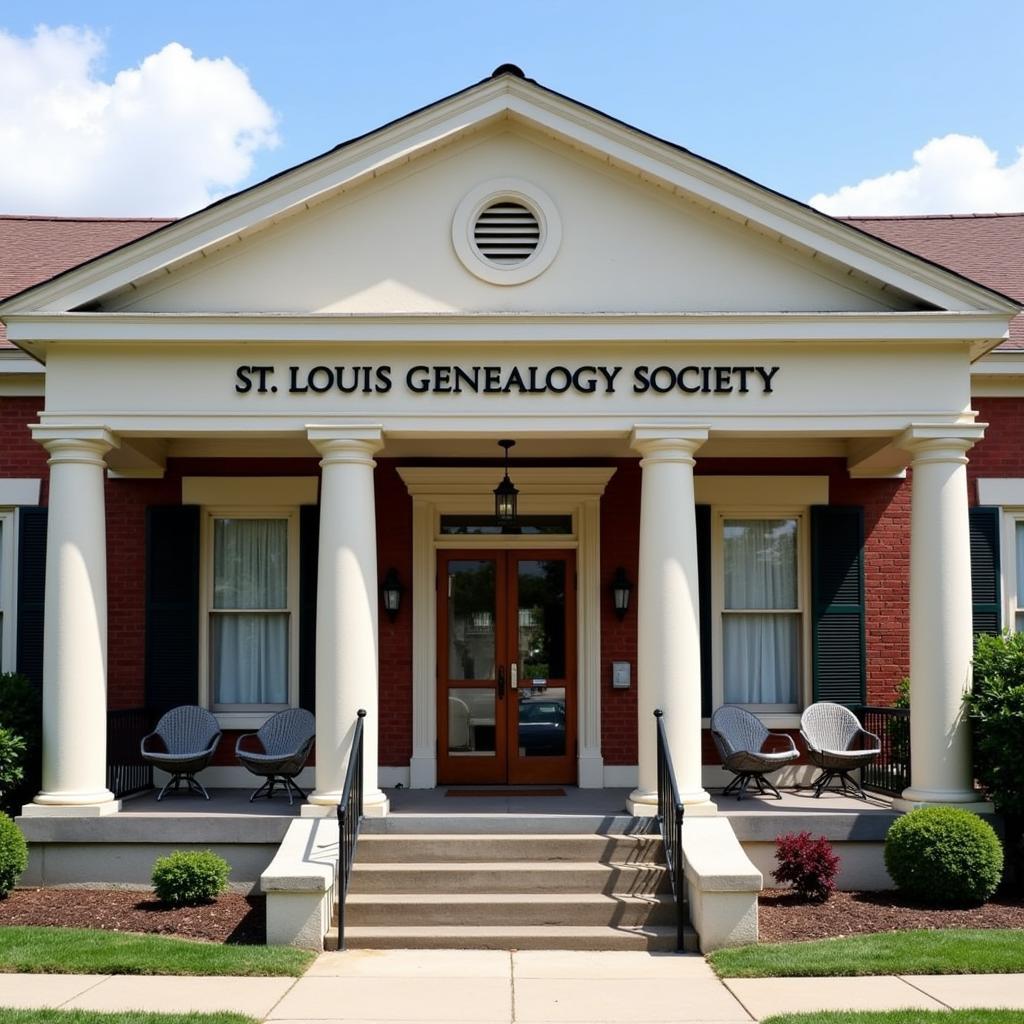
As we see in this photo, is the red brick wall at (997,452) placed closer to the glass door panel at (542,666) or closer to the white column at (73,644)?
the glass door panel at (542,666)

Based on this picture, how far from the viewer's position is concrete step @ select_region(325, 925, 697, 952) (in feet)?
30.9

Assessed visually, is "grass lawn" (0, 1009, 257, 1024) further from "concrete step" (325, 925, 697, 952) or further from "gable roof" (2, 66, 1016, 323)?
"gable roof" (2, 66, 1016, 323)

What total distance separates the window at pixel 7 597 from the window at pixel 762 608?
25.4 feet

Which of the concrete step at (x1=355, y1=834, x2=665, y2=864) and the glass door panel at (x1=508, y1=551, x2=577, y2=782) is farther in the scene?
the glass door panel at (x1=508, y1=551, x2=577, y2=782)

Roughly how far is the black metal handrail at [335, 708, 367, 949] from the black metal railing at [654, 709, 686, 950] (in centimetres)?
252

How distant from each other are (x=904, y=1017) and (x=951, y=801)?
4005 mm

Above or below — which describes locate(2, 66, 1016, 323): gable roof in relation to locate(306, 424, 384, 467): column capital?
above

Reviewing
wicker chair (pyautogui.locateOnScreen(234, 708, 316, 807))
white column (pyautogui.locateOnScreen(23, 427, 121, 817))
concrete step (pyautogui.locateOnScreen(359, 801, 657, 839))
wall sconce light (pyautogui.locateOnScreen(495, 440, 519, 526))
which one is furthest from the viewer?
wall sconce light (pyautogui.locateOnScreen(495, 440, 519, 526))

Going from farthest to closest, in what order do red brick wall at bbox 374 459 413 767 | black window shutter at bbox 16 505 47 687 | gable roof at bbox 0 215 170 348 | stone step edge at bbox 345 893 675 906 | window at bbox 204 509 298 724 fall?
gable roof at bbox 0 215 170 348 < window at bbox 204 509 298 724 < red brick wall at bbox 374 459 413 767 < black window shutter at bbox 16 505 47 687 < stone step edge at bbox 345 893 675 906

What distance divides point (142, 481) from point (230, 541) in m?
1.16

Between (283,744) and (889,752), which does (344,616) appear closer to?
(283,744)

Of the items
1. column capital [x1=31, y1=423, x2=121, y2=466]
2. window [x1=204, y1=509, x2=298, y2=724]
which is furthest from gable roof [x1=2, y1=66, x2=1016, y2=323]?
window [x1=204, y1=509, x2=298, y2=724]

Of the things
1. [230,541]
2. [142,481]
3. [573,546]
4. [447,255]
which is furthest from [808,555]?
[142,481]

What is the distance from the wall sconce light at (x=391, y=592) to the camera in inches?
531
